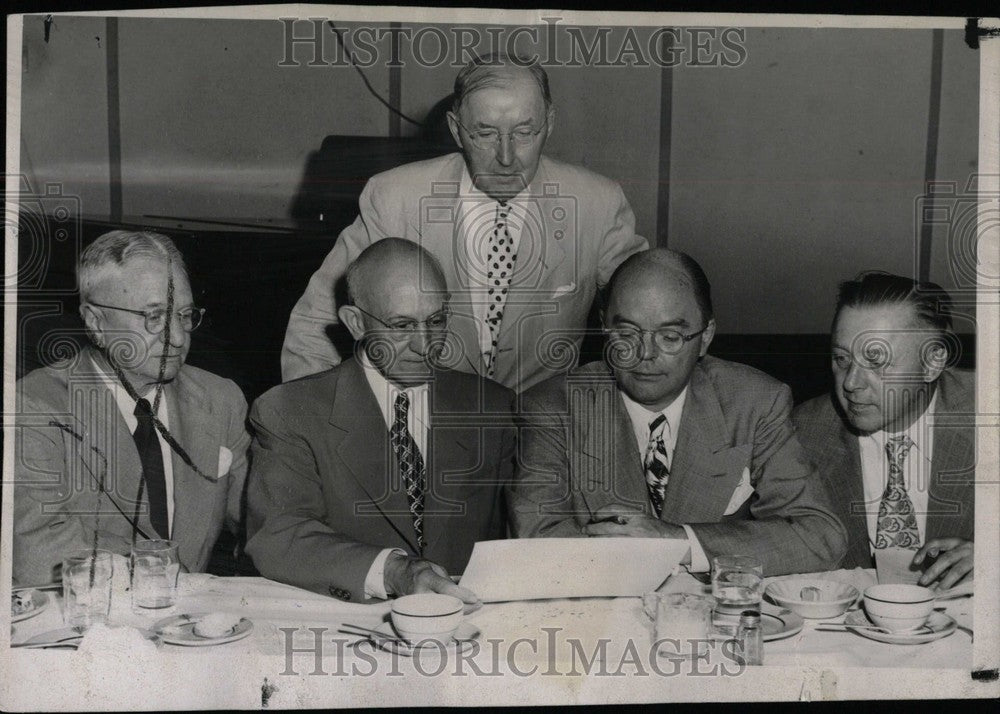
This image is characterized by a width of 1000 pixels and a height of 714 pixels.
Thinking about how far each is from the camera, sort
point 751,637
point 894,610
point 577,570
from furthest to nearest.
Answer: point 577,570
point 751,637
point 894,610

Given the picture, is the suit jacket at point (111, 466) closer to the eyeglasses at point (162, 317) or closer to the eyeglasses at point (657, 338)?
the eyeglasses at point (162, 317)

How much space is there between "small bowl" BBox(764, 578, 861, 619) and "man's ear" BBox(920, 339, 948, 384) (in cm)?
75

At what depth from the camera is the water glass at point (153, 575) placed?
11.7 ft

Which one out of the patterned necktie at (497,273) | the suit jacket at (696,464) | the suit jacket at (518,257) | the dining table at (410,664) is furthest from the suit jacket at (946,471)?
the patterned necktie at (497,273)

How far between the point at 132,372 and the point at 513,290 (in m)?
1.19

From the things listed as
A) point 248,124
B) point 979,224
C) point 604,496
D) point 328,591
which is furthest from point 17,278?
point 979,224

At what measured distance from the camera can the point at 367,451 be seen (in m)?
3.55

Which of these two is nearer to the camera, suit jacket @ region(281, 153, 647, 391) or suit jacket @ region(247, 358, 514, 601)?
suit jacket @ region(247, 358, 514, 601)

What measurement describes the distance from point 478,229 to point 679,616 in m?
1.31

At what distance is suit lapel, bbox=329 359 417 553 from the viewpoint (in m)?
3.54

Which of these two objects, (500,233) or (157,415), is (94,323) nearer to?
(157,415)

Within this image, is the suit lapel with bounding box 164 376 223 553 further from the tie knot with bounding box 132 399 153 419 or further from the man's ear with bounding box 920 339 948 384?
the man's ear with bounding box 920 339 948 384

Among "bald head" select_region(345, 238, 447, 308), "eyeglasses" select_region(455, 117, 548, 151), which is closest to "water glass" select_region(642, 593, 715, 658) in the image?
"bald head" select_region(345, 238, 447, 308)

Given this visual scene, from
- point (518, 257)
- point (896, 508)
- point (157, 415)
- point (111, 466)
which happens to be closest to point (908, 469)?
point (896, 508)
